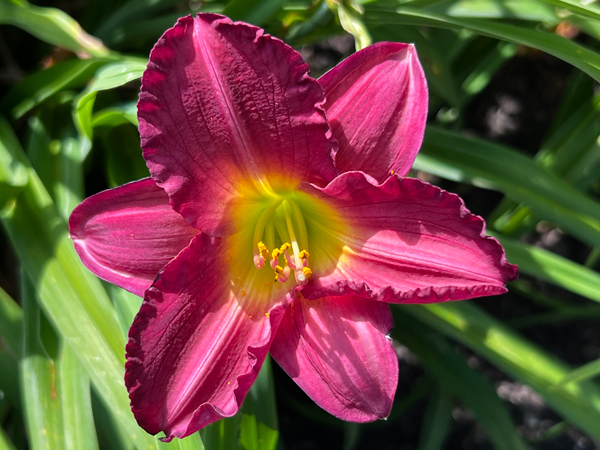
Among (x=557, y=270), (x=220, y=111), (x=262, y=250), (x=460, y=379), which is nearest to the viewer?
(x=220, y=111)

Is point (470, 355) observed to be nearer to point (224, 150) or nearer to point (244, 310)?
point (244, 310)

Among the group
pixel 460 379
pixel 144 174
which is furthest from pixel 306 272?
pixel 460 379

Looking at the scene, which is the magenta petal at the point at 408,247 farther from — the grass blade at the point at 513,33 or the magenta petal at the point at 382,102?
the grass blade at the point at 513,33

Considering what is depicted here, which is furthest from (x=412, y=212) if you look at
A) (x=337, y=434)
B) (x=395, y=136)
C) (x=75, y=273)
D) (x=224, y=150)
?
(x=337, y=434)

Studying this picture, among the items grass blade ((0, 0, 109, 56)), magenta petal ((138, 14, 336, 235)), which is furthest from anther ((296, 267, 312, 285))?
grass blade ((0, 0, 109, 56))

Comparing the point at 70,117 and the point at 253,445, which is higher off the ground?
the point at 70,117

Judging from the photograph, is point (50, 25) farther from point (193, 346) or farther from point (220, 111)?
point (193, 346)

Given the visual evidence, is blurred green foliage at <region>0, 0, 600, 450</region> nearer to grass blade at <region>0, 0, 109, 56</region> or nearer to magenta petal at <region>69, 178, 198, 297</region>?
grass blade at <region>0, 0, 109, 56</region>
